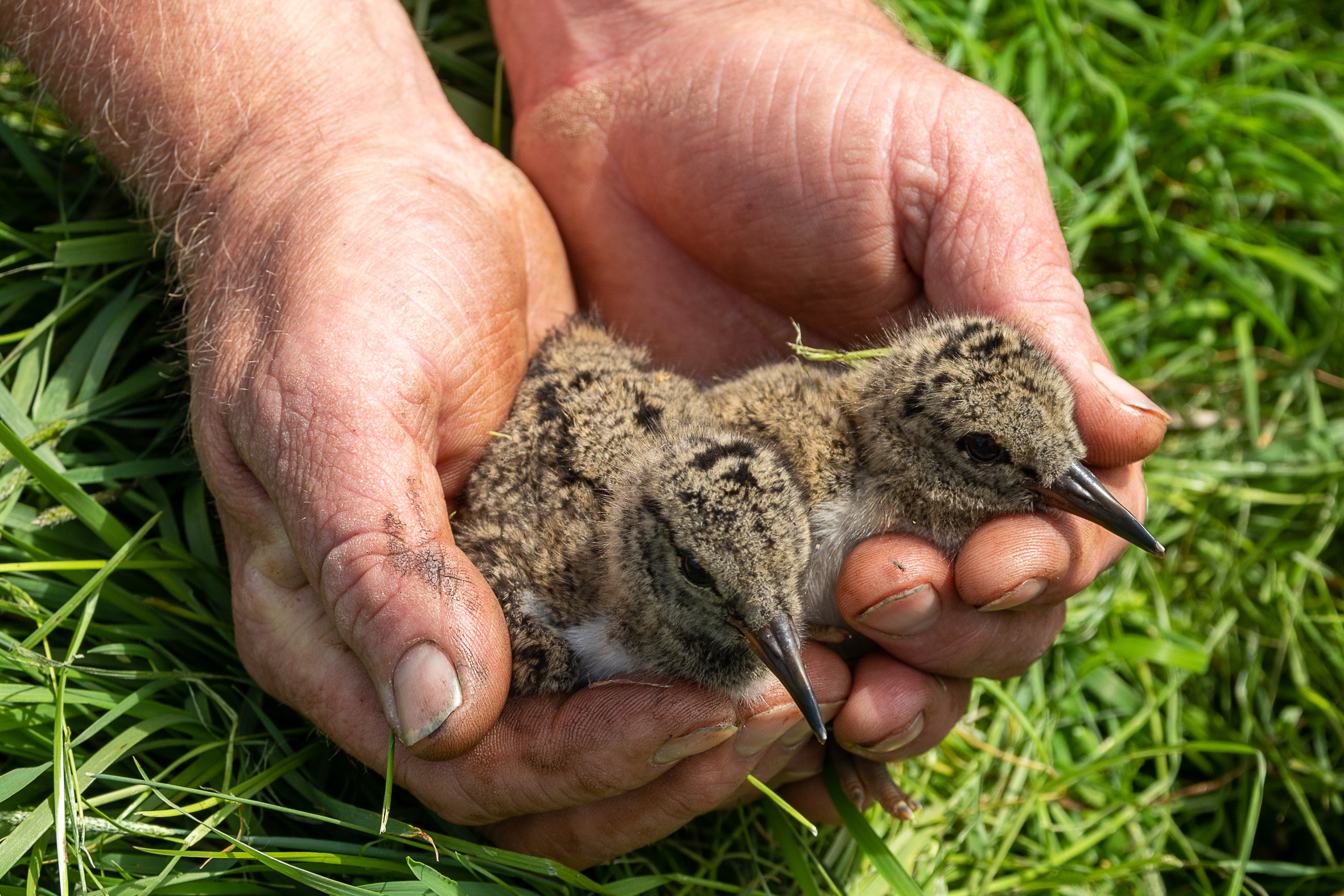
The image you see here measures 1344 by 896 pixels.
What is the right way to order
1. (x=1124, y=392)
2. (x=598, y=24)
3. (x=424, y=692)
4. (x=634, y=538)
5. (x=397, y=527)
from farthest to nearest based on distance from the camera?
(x=598, y=24)
(x=1124, y=392)
(x=634, y=538)
(x=397, y=527)
(x=424, y=692)

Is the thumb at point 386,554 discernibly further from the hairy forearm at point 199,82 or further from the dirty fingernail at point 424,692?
the hairy forearm at point 199,82

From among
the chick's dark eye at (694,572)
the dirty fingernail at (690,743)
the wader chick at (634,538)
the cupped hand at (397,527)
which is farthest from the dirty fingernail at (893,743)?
the chick's dark eye at (694,572)

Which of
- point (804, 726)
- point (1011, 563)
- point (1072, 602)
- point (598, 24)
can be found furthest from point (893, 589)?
point (598, 24)

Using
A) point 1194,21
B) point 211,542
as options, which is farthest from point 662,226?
point 1194,21

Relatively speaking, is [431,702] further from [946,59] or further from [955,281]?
[946,59]

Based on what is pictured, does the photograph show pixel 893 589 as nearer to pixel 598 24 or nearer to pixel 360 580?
pixel 360 580

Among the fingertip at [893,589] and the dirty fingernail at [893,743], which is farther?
the dirty fingernail at [893,743]
